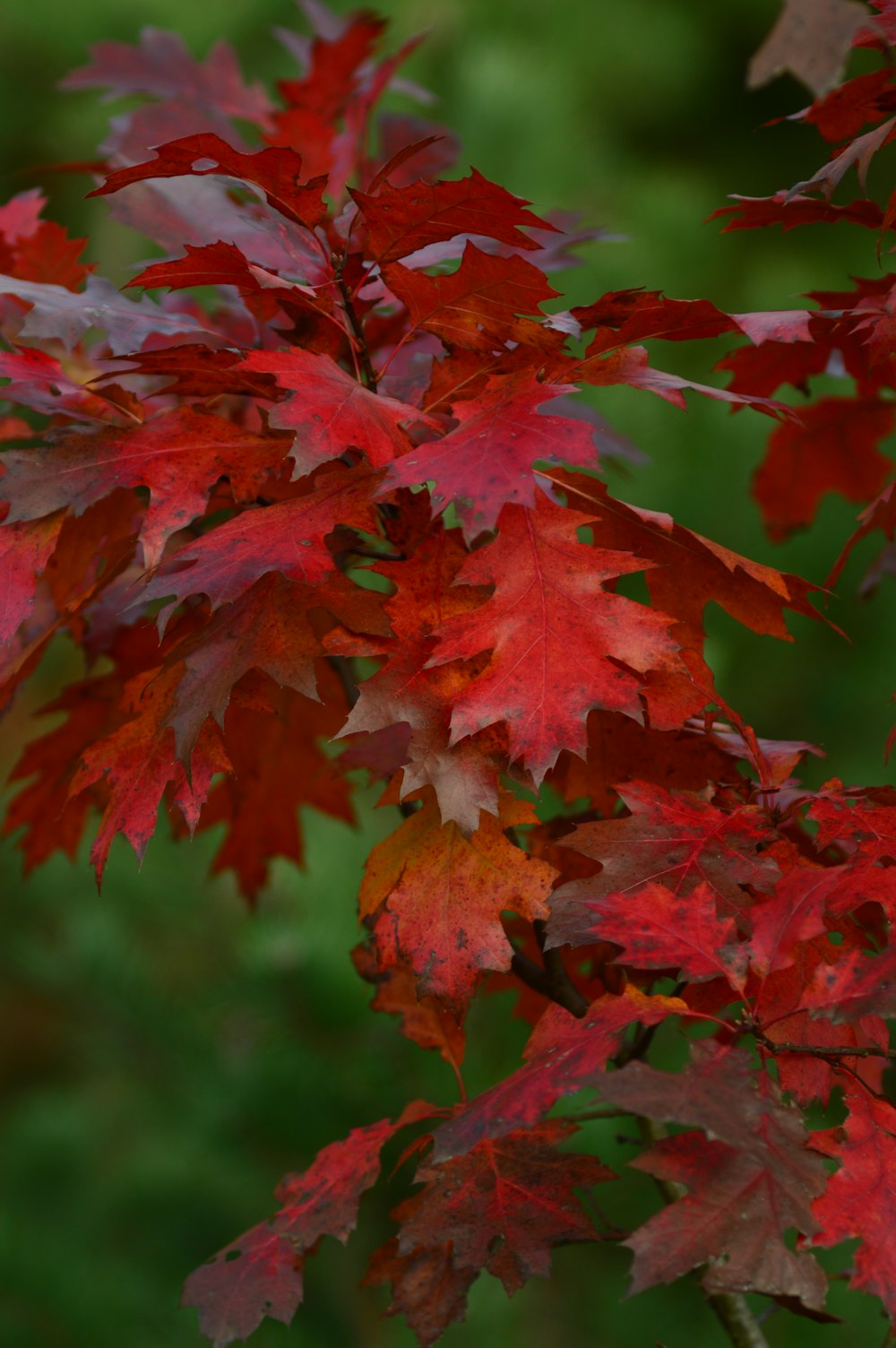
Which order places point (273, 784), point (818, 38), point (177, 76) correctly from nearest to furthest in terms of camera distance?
point (818, 38), point (273, 784), point (177, 76)

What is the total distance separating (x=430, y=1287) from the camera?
1.97ft

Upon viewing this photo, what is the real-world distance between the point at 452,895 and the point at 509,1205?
149 mm

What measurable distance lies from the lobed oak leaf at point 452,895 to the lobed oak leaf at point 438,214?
0.82 feet

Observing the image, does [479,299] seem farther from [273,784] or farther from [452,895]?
[273,784]

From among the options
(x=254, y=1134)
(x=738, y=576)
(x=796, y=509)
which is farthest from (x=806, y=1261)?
(x=254, y=1134)

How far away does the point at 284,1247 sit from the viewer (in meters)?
0.63

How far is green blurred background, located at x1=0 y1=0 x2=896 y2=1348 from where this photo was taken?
132 centimetres

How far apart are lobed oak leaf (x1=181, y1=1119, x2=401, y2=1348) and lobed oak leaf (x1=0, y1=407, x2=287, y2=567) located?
34 centimetres

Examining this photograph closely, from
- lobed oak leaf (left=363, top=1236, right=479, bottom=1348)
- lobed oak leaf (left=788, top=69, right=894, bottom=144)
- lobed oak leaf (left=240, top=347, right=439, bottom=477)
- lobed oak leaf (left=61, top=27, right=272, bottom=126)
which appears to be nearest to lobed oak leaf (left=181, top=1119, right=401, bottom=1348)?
lobed oak leaf (left=363, top=1236, right=479, bottom=1348)

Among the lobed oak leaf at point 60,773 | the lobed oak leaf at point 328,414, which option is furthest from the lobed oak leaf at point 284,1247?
the lobed oak leaf at point 328,414

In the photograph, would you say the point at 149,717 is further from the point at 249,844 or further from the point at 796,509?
the point at 796,509

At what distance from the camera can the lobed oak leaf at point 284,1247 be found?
23.2 inches

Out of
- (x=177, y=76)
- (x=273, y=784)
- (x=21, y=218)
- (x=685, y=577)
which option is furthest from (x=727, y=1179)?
(x=177, y=76)

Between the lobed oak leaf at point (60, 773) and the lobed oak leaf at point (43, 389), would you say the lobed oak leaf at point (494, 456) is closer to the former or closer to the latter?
the lobed oak leaf at point (43, 389)
